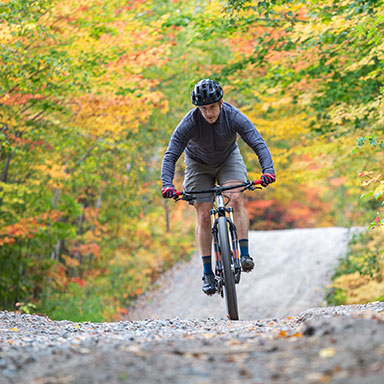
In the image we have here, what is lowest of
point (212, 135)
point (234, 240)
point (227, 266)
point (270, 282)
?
point (227, 266)

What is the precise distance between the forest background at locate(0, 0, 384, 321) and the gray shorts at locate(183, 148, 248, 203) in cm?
132

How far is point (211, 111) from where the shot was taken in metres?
5.31

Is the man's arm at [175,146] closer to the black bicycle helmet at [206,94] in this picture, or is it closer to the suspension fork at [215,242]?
the black bicycle helmet at [206,94]

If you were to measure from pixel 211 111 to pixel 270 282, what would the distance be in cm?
1104


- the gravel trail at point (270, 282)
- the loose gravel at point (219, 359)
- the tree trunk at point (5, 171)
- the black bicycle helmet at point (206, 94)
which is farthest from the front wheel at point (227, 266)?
the gravel trail at point (270, 282)

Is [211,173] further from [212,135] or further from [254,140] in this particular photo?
[254,140]

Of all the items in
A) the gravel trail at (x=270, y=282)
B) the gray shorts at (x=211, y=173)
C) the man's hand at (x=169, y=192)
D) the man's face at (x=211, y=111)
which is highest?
the gravel trail at (x=270, y=282)

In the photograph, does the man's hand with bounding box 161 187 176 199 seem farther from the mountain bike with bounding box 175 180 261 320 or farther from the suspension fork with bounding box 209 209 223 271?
the suspension fork with bounding box 209 209 223 271

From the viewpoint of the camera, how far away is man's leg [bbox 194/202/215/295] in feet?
18.9

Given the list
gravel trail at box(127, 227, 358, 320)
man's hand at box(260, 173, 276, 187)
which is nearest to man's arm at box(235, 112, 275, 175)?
man's hand at box(260, 173, 276, 187)

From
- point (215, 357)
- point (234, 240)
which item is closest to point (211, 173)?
point (234, 240)

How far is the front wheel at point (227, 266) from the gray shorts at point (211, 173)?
47 centimetres

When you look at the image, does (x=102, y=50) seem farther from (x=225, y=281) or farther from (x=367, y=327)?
(x=367, y=327)

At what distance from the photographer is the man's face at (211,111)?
5.29 meters
